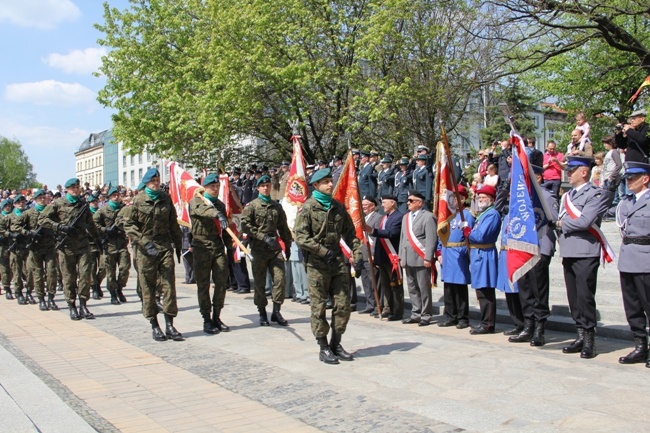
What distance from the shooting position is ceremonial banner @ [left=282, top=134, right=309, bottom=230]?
12430 mm

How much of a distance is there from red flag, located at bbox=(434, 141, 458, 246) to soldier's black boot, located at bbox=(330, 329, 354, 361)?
9.10 feet

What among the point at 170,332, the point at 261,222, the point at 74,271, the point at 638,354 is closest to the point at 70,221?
the point at 74,271

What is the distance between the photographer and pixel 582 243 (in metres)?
7.95

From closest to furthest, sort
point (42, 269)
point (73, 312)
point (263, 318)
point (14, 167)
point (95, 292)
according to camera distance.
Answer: point (263, 318) < point (73, 312) < point (42, 269) < point (95, 292) < point (14, 167)

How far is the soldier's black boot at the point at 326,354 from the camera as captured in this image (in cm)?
789

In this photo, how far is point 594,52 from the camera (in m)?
35.7

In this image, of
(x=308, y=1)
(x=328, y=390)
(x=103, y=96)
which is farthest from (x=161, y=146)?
(x=328, y=390)

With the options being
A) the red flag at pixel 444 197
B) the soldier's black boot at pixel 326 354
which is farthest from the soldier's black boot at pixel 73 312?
the red flag at pixel 444 197

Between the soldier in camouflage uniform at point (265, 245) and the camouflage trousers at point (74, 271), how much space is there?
10.9 feet

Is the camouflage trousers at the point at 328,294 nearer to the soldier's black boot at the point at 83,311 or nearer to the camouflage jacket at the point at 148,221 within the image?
the camouflage jacket at the point at 148,221

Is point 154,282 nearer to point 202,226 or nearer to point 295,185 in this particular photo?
point 202,226

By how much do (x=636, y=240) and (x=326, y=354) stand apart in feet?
11.9

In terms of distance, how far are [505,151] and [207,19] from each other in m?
19.3

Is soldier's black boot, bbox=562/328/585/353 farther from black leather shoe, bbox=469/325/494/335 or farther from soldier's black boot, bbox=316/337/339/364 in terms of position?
soldier's black boot, bbox=316/337/339/364
